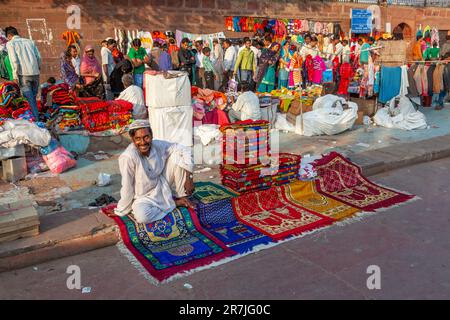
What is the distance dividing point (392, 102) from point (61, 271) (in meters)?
8.95

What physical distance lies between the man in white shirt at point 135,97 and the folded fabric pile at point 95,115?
462 millimetres

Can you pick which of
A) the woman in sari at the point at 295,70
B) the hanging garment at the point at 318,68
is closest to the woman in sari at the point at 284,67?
the woman in sari at the point at 295,70

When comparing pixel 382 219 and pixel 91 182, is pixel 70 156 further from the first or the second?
pixel 382 219

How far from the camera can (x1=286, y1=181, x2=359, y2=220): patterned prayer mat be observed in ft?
17.3

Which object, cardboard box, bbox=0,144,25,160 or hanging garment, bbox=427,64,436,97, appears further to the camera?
hanging garment, bbox=427,64,436,97

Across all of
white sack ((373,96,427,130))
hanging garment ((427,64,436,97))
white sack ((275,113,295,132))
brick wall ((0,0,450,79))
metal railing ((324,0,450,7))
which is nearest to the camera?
white sack ((275,113,295,132))

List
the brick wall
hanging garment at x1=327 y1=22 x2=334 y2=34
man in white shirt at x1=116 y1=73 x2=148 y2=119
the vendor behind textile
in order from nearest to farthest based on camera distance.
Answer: man in white shirt at x1=116 y1=73 x2=148 y2=119, the vendor behind textile, the brick wall, hanging garment at x1=327 y1=22 x2=334 y2=34

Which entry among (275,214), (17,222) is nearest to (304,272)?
(275,214)

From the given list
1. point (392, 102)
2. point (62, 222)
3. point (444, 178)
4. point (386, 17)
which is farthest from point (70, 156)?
point (386, 17)

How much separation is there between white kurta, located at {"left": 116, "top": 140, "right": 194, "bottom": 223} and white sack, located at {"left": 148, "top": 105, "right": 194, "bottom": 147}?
251 centimetres

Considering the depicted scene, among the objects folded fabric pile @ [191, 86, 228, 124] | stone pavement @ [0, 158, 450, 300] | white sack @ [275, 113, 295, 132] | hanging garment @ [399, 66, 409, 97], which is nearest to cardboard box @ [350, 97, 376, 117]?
hanging garment @ [399, 66, 409, 97]

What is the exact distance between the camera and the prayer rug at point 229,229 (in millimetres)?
4484

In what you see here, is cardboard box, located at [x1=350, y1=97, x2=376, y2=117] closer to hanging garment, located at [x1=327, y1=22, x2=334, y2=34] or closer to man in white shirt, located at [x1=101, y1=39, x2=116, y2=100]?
man in white shirt, located at [x1=101, y1=39, x2=116, y2=100]

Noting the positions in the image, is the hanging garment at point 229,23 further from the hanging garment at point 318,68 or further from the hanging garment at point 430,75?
the hanging garment at point 430,75
